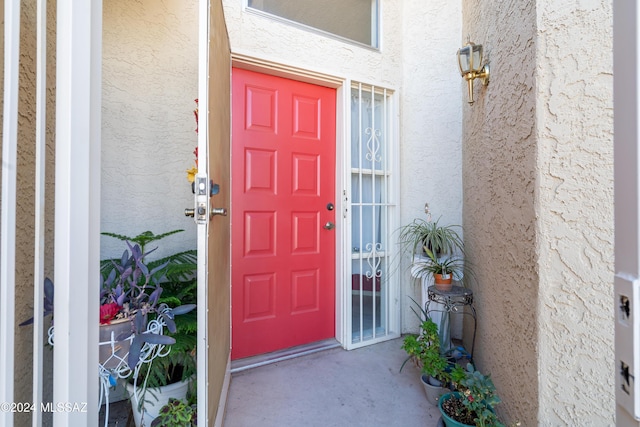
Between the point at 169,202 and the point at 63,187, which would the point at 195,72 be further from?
the point at 63,187

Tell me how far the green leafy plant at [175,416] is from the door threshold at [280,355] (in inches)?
24.5

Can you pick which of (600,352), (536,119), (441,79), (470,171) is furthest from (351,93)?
(600,352)

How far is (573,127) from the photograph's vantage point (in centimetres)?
97

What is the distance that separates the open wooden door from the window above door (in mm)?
771

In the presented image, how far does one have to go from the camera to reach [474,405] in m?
1.14

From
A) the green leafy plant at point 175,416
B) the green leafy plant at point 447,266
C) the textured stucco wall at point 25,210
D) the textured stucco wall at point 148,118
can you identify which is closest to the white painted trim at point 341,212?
the green leafy plant at point 447,266

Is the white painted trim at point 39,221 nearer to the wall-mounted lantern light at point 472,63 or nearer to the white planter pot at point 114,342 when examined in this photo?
the white planter pot at point 114,342

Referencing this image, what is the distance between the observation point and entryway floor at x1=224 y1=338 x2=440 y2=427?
1.40 metres

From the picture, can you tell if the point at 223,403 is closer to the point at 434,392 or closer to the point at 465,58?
the point at 434,392

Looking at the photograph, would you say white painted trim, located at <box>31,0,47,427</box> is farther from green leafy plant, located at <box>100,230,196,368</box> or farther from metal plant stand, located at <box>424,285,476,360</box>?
metal plant stand, located at <box>424,285,476,360</box>

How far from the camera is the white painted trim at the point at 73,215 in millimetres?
526

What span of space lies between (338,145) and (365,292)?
1202 mm

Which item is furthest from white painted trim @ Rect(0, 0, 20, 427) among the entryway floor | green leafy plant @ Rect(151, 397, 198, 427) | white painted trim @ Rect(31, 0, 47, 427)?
the entryway floor

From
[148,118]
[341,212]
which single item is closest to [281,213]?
[341,212]
